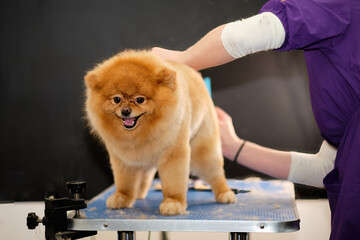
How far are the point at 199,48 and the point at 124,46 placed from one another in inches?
32.5

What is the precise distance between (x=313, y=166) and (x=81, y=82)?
1.18 meters

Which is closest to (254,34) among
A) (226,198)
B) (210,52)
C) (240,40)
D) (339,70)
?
(240,40)

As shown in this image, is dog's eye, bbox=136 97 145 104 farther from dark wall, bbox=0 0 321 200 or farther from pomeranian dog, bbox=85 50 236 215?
dark wall, bbox=0 0 321 200

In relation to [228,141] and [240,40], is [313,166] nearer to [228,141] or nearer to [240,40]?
[228,141]

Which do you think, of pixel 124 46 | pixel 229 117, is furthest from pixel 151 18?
pixel 229 117

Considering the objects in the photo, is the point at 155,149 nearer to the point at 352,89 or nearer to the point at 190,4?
the point at 352,89

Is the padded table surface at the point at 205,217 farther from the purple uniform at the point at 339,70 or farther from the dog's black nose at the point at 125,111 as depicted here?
the dog's black nose at the point at 125,111

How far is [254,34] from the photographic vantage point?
119cm

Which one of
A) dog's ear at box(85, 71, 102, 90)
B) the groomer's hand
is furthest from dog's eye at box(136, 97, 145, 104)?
the groomer's hand

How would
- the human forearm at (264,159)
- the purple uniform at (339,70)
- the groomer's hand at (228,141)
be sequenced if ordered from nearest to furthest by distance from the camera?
the purple uniform at (339,70) < the human forearm at (264,159) < the groomer's hand at (228,141)

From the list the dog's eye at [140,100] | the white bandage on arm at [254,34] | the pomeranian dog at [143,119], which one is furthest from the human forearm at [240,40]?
the dog's eye at [140,100]

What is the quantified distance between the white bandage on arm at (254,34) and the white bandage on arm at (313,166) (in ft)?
2.15

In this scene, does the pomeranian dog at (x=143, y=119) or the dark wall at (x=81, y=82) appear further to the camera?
the dark wall at (x=81, y=82)

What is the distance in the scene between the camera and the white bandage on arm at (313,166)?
65.7 inches
